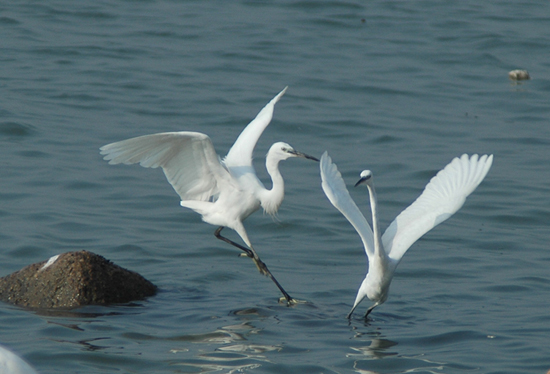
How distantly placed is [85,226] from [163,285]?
5.50 feet

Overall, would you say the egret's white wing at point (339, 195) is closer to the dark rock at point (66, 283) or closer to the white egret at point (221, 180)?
the white egret at point (221, 180)

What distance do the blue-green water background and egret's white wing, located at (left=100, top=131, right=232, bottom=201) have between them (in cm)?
84

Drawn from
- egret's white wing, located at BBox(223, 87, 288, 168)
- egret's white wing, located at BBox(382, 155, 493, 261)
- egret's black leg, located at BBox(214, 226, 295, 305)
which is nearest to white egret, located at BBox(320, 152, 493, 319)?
egret's white wing, located at BBox(382, 155, 493, 261)

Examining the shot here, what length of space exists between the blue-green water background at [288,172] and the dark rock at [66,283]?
17 centimetres

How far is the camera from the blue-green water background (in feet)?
21.7

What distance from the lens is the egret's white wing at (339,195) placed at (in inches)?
251

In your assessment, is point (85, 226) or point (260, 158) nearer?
point (85, 226)

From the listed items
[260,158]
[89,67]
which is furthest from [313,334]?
[89,67]

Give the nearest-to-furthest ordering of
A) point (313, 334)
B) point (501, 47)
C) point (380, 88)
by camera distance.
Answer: point (313, 334) < point (380, 88) < point (501, 47)

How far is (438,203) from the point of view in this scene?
24.4ft

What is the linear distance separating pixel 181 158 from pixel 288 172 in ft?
11.6

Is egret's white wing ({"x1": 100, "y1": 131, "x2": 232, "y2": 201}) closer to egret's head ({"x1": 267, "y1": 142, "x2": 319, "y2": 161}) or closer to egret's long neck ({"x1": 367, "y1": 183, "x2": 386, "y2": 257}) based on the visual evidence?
egret's head ({"x1": 267, "y1": 142, "x2": 319, "y2": 161})

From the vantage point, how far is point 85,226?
9141 millimetres

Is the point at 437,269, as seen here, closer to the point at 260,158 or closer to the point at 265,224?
the point at 265,224
